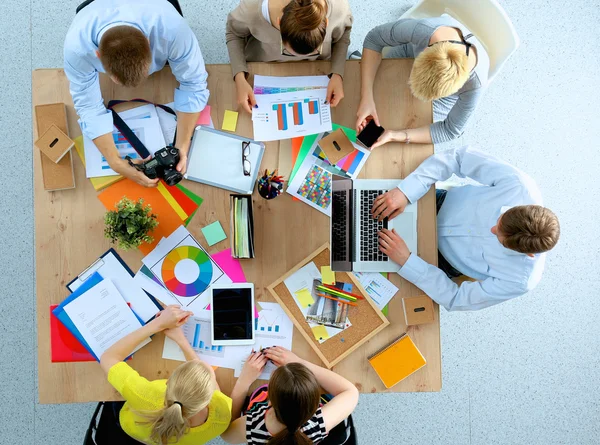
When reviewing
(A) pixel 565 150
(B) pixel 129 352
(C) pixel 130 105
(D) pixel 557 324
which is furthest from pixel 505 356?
(C) pixel 130 105

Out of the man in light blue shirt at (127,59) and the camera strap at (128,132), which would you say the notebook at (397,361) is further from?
the camera strap at (128,132)

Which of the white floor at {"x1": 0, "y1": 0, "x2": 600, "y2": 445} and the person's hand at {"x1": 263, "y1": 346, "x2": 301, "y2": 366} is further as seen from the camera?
the white floor at {"x1": 0, "y1": 0, "x2": 600, "y2": 445}

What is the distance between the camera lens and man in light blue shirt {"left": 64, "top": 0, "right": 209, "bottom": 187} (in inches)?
59.8

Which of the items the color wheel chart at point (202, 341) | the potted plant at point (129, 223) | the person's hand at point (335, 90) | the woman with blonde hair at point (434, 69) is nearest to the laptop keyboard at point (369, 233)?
the woman with blonde hair at point (434, 69)

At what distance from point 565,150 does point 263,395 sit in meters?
2.02

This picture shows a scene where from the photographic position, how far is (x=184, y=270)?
180 centimetres

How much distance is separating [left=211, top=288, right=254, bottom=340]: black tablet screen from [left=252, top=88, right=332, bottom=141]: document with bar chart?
58cm

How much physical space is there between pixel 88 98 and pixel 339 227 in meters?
0.99

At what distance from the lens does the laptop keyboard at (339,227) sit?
5.82 ft

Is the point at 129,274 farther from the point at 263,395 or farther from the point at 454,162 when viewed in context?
the point at 454,162

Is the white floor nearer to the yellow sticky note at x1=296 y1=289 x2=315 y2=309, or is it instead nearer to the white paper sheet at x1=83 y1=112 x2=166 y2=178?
the white paper sheet at x1=83 y1=112 x2=166 y2=178

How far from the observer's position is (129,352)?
173cm

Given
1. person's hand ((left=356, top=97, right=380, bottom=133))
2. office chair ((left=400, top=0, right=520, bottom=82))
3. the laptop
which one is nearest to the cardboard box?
the laptop

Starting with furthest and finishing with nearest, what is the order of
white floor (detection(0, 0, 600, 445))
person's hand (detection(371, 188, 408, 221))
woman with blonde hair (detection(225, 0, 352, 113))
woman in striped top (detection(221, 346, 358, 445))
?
white floor (detection(0, 0, 600, 445)) < person's hand (detection(371, 188, 408, 221)) < woman with blonde hair (detection(225, 0, 352, 113)) < woman in striped top (detection(221, 346, 358, 445))
